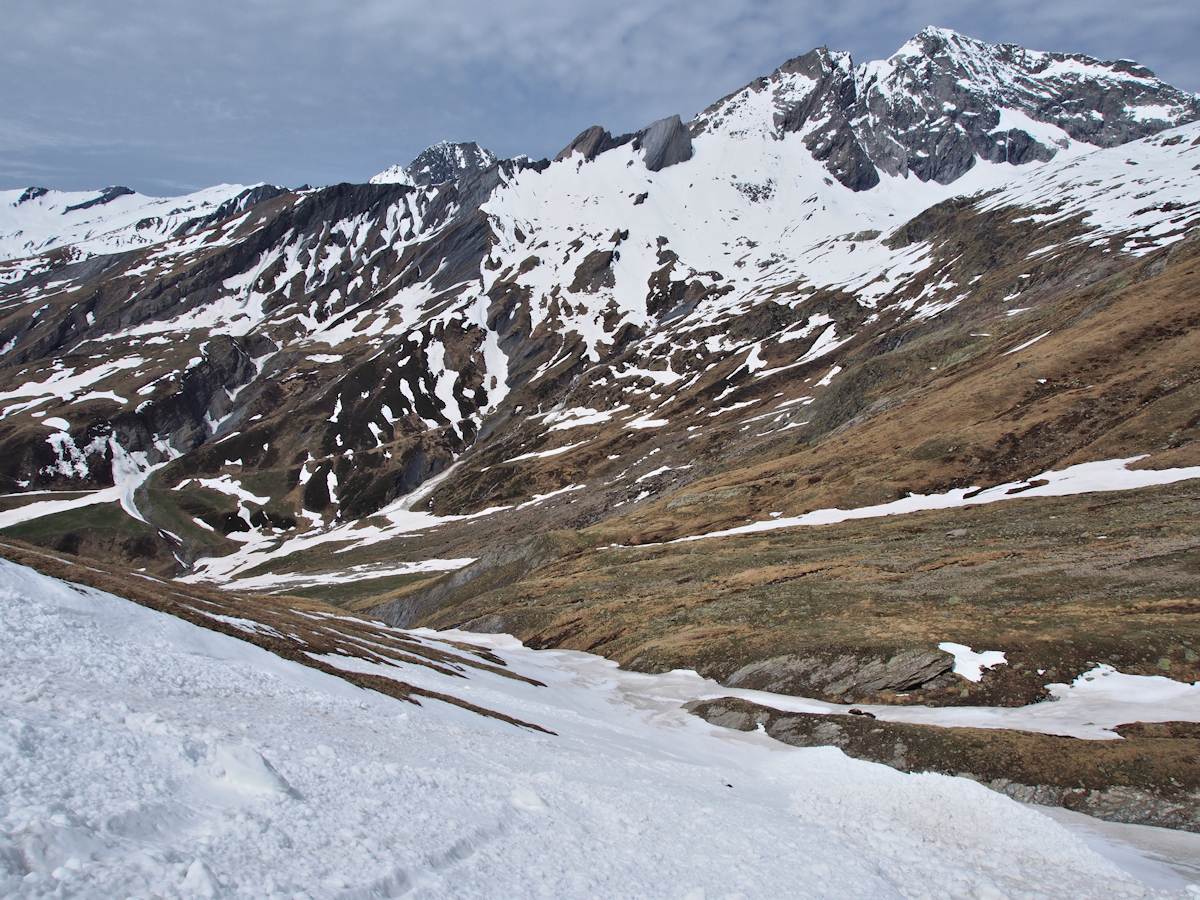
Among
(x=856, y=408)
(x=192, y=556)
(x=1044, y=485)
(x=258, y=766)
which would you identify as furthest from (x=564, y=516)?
(x=258, y=766)

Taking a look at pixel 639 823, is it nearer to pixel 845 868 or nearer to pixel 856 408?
pixel 845 868

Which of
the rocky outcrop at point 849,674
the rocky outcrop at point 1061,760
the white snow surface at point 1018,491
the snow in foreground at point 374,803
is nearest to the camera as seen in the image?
the snow in foreground at point 374,803

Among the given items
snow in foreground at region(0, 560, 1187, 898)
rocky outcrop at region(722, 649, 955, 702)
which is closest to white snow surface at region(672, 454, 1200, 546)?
rocky outcrop at region(722, 649, 955, 702)

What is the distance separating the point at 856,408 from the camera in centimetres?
12156

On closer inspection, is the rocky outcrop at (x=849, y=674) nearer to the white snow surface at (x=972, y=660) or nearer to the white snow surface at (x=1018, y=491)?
the white snow surface at (x=972, y=660)

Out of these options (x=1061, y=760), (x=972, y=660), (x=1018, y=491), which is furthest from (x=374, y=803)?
(x=1018, y=491)

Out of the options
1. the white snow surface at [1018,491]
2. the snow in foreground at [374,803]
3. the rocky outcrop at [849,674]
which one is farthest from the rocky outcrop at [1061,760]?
the white snow surface at [1018,491]

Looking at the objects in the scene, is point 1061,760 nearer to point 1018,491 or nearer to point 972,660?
point 972,660

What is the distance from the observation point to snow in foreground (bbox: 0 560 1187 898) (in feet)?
28.7

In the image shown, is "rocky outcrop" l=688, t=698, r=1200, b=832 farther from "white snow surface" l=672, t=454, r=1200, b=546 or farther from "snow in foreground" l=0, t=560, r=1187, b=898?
"white snow surface" l=672, t=454, r=1200, b=546

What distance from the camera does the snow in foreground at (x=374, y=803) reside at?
8734mm

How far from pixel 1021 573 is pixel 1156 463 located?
2479 cm

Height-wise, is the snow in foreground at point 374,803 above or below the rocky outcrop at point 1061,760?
above

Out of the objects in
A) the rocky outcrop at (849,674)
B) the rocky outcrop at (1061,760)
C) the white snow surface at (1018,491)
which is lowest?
the white snow surface at (1018,491)
